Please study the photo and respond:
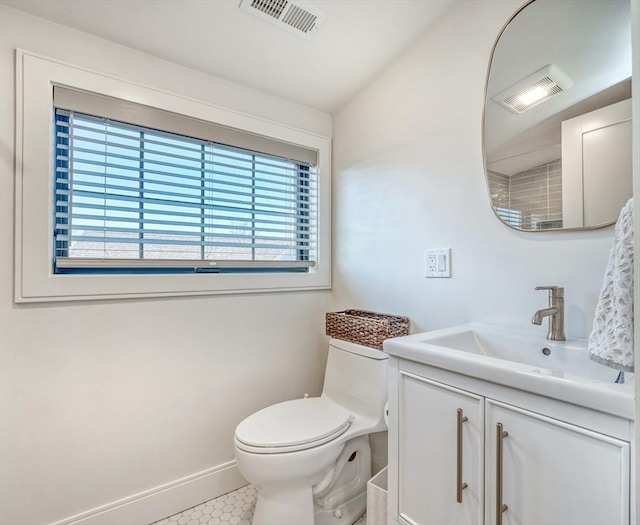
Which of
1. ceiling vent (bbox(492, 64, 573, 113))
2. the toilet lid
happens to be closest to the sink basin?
the toilet lid

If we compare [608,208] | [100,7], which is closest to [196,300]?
[100,7]

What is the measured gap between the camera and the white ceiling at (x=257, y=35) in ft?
4.31

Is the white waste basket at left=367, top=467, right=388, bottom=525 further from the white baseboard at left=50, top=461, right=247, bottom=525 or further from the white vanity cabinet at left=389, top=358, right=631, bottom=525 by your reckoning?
the white baseboard at left=50, top=461, right=247, bottom=525

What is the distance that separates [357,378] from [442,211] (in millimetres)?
863

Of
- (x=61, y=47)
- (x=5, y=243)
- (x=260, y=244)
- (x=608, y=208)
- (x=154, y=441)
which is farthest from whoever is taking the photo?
(x=260, y=244)

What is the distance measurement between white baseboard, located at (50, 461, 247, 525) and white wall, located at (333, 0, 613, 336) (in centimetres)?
114

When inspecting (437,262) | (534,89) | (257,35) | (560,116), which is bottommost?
(437,262)

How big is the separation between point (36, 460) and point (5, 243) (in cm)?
85

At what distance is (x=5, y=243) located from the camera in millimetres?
1213

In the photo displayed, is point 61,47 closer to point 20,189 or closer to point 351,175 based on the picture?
point 20,189

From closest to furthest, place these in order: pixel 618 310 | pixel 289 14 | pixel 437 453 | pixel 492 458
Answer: pixel 618 310 → pixel 492 458 → pixel 437 453 → pixel 289 14

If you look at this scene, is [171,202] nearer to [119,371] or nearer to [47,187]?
[47,187]

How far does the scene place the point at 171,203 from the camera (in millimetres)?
1599

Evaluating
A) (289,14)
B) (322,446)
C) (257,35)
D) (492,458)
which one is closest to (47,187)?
(257,35)
